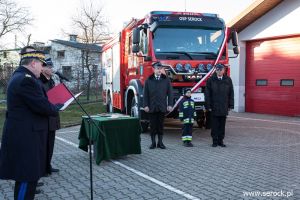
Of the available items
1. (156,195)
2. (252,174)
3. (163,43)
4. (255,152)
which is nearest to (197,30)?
(163,43)

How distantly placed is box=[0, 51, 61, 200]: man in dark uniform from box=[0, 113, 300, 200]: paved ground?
1310 millimetres

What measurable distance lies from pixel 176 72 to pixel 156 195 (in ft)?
15.0

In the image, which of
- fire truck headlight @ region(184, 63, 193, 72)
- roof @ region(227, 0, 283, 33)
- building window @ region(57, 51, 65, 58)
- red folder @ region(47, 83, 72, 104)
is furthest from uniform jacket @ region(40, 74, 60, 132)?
building window @ region(57, 51, 65, 58)

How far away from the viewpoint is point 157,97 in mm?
8008

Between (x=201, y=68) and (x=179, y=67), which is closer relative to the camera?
(x=179, y=67)

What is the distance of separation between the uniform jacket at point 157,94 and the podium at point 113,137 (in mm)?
922

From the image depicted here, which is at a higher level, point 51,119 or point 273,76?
point 273,76

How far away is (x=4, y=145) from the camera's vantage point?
13.0ft

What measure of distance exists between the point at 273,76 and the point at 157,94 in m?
8.45

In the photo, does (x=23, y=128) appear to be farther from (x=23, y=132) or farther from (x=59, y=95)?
(x=59, y=95)

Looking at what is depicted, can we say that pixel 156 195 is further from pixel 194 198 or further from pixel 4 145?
pixel 4 145

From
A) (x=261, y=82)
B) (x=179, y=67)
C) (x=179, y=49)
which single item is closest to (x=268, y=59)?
(x=261, y=82)

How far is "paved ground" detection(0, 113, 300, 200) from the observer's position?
515cm

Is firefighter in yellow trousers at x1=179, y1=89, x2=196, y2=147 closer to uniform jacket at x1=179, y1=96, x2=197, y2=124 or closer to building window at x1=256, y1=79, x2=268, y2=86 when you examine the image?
uniform jacket at x1=179, y1=96, x2=197, y2=124
